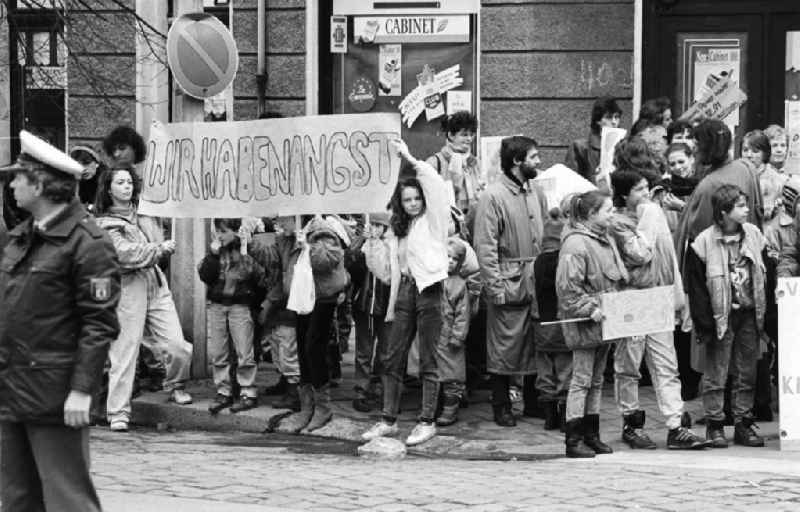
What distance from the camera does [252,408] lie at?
38.0 feet

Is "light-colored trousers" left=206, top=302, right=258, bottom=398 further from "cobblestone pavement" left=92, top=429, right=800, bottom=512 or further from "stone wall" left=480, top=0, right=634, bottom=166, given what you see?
"stone wall" left=480, top=0, right=634, bottom=166

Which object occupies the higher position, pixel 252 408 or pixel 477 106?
pixel 477 106

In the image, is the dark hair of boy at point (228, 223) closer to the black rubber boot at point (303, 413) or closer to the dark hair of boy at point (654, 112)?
the black rubber boot at point (303, 413)

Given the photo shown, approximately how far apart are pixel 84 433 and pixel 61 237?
0.85 meters

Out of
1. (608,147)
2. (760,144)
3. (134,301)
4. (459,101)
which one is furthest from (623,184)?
(459,101)

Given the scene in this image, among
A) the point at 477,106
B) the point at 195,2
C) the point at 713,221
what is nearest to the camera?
the point at 713,221

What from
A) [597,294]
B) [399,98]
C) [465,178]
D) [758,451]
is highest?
[399,98]

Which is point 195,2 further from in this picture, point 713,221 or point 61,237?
point 61,237

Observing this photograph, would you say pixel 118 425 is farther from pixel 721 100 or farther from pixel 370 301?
pixel 721 100

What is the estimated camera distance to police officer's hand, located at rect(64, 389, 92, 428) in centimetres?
630

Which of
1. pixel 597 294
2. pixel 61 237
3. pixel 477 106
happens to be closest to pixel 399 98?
pixel 477 106

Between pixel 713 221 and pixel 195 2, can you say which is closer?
pixel 713 221

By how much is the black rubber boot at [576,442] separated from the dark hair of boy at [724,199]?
166 centimetres

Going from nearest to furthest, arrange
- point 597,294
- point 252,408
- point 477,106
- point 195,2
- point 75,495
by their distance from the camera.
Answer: point 75,495 < point 597,294 < point 252,408 < point 195,2 < point 477,106
